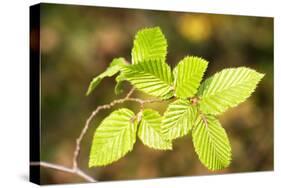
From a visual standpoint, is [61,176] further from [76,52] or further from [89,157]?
[76,52]

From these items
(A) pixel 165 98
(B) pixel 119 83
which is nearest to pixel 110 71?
(B) pixel 119 83

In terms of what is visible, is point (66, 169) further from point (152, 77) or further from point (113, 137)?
point (152, 77)

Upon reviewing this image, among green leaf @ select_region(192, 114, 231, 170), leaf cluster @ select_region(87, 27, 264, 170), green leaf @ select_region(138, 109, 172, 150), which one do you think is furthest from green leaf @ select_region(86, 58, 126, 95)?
green leaf @ select_region(192, 114, 231, 170)

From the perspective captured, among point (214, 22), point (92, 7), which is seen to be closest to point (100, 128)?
point (92, 7)

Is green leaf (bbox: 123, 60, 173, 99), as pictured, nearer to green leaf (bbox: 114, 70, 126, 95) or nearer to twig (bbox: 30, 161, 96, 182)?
green leaf (bbox: 114, 70, 126, 95)

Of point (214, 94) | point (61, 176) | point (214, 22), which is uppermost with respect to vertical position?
point (214, 22)

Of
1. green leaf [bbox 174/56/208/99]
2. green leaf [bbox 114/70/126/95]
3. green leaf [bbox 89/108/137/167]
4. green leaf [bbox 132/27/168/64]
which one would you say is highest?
green leaf [bbox 132/27/168/64]

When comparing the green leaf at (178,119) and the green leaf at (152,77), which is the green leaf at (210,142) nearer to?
the green leaf at (178,119)
